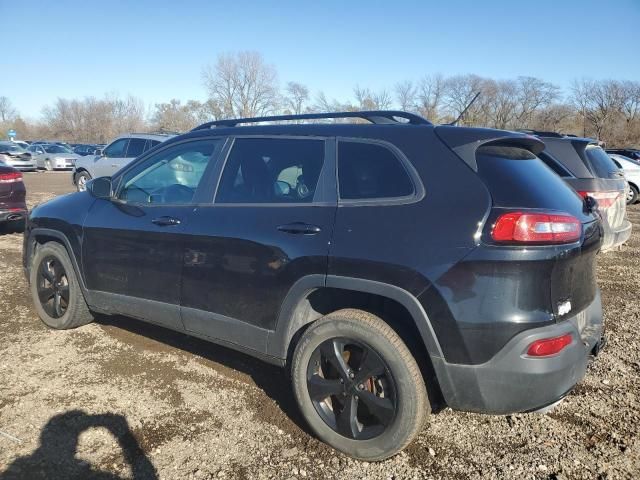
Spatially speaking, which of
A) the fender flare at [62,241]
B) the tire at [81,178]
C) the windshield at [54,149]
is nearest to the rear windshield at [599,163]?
the fender flare at [62,241]

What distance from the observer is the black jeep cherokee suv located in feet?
7.61

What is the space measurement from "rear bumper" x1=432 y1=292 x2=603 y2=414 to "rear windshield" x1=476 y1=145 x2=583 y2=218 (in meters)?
0.59

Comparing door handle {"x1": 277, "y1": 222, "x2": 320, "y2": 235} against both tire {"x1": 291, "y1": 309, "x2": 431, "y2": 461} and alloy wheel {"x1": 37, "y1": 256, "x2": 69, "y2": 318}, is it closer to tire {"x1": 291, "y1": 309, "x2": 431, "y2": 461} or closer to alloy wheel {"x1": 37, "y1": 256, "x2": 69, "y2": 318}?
tire {"x1": 291, "y1": 309, "x2": 431, "y2": 461}

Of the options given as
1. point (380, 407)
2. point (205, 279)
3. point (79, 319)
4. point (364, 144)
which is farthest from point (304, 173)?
point (79, 319)

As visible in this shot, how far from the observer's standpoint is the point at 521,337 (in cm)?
227

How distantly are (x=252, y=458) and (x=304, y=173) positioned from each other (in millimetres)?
1653

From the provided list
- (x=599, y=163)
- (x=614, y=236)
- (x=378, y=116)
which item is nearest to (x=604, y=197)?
(x=614, y=236)

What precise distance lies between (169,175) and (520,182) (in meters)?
2.52

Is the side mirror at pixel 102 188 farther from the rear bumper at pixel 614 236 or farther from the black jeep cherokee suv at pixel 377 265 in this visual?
the rear bumper at pixel 614 236

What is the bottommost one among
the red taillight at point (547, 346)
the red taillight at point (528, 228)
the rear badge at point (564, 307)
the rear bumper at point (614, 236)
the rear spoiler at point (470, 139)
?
the rear bumper at point (614, 236)

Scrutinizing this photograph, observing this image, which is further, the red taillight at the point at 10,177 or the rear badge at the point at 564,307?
the red taillight at the point at 10,177

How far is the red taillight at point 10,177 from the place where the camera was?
7.99m

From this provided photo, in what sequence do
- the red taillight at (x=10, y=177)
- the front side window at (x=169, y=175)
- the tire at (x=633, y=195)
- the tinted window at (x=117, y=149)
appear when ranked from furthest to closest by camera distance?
1. the tire at (x=633, y=195)
2. the tinted window at (x=117, y=149)
3. the red taillight at (x=10, y=177)
4. the front side window at (x=169, y=175)

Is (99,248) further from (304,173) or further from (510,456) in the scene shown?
(510,456)
